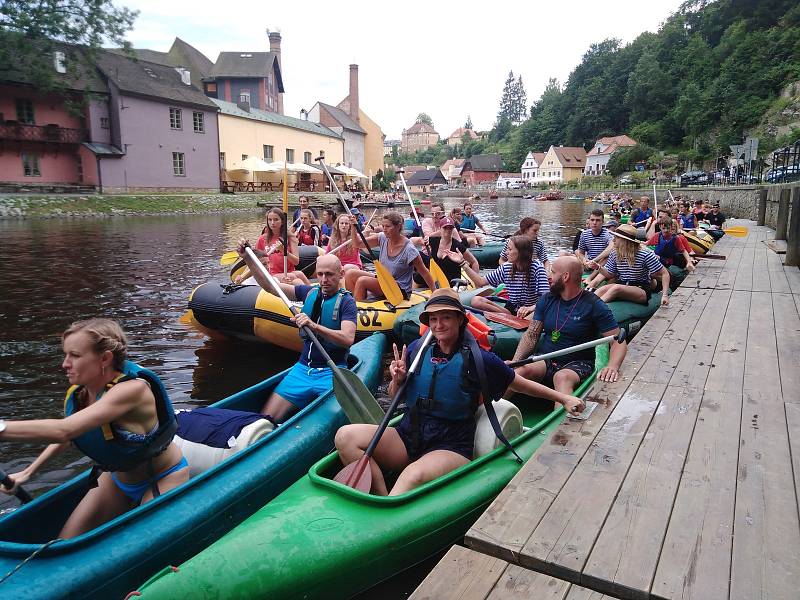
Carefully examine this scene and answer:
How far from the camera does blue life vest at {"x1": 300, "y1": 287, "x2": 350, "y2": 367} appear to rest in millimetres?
4656

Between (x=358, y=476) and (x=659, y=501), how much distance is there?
156 centimetres

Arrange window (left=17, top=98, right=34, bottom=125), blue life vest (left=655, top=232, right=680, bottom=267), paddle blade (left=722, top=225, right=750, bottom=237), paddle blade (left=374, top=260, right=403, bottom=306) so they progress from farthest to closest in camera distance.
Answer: window (left=17, top=98, right=34, bottom=125), paddle blade (left=722, top=225, right=750, bottom=237), blue life vest (left=655, top=232, right=680, bottom=267), paddle blade (left=374, top=260, right=403, bottom=306)

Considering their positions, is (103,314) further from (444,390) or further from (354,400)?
(444,390)

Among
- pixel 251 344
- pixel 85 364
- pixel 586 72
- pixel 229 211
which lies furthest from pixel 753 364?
pixel 586 72

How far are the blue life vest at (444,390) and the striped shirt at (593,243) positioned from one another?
6785 mm

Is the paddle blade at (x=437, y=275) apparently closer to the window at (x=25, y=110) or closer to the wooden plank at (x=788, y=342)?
the wooden plank at (x=788, y=342)

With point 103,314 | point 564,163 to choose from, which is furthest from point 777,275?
point 564,163

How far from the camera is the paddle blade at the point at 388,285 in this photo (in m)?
6.93

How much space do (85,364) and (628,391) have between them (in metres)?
3.56

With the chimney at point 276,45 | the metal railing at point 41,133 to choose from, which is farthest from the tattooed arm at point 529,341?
the chimney at point 276,45

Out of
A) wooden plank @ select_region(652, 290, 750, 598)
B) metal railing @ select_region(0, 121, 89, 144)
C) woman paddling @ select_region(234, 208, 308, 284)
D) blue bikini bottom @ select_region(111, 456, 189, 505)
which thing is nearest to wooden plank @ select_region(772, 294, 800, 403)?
wooden plank @ select_region(652, 290, 750, 598)

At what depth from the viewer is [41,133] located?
30281 millimetres

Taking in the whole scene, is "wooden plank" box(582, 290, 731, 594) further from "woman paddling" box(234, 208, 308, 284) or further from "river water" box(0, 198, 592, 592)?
"woman paddling" box(234, 208, 308, 284)

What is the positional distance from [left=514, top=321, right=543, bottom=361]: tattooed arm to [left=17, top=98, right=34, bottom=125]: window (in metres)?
34.9
